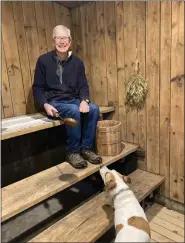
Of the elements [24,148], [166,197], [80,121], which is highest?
[80,121]

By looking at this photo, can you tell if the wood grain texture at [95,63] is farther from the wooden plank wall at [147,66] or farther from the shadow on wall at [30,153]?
the shadow on wall at [30,153]

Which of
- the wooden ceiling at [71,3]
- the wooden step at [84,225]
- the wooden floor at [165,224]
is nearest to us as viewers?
the wooden step at [84,225]

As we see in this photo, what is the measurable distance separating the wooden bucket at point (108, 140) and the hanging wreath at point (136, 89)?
0.27m

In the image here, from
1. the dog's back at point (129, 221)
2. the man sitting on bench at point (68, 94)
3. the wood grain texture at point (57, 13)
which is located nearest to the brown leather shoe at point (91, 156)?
the man sitting on bench at point (68, 94)

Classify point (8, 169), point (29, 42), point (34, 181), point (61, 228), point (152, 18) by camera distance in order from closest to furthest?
point (61, 228) < point (34, 181) < point (152, 18) < point (8, 169) < point (29, 42)

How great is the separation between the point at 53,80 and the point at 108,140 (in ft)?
2.21

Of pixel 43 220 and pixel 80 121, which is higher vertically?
pixel 80 121

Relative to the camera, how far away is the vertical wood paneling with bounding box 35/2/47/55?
78.1 inches

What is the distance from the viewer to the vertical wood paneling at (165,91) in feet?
5.25

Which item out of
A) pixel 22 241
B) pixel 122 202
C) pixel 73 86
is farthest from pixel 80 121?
pixel 22 241

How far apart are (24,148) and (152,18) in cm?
149

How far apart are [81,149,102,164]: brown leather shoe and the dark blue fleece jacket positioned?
0.45 metres

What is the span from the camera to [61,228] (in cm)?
131

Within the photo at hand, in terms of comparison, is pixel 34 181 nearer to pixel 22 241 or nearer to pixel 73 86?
pixel 22 241
